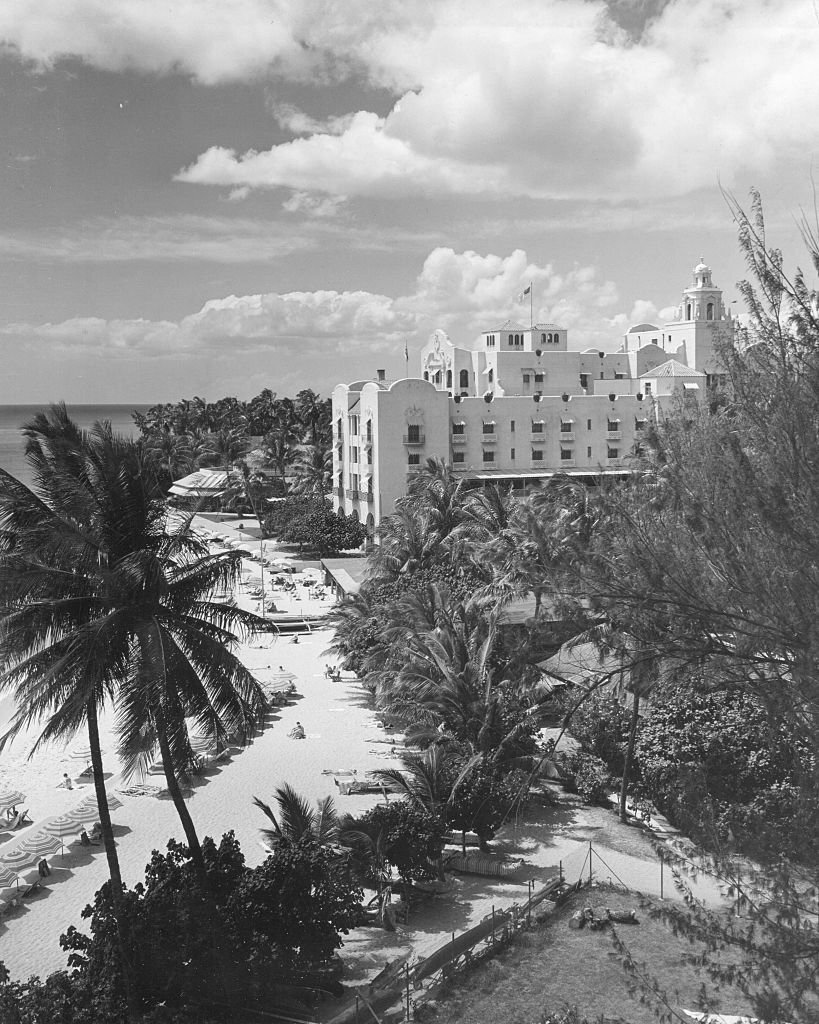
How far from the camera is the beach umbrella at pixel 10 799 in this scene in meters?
23.0

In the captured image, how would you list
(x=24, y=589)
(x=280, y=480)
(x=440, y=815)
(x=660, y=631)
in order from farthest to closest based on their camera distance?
1. (x=280, y=480)
2. (x=440, y=815)
3. (x=24, y=589)
4. (x=660, y=631)

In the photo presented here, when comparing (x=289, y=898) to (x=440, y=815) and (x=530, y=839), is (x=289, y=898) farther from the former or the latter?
(x=530, y=839)

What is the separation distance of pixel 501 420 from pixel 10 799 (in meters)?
38.3

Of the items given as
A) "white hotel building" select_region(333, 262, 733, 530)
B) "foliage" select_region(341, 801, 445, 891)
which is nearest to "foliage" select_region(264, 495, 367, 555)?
"white hotel building" select_region(333, 262, 733, 530)

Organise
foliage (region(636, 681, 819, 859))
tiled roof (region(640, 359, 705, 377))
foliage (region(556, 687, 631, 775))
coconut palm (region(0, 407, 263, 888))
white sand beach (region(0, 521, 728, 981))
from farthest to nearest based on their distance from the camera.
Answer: tiled roof (region(640, 359, 705, 377)), foliage (region(556, 687, 631, 775)), white sand beach (region(0, 521, 728, 981)), foliage (region(636, 681, 819, 859)), coconut palm (region(0, 407, 263, 888))

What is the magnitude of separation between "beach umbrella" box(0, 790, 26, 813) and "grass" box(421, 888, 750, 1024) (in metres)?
13.1

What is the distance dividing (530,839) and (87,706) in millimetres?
11163

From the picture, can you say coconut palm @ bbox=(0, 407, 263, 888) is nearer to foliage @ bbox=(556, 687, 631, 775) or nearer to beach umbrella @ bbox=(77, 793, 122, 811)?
beach umbrella @ bbox=(77, 793, 122, 811)

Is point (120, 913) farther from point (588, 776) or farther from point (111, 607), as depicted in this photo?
point (588, 776)

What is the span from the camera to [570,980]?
15.0m

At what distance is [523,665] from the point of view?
69.5 ft

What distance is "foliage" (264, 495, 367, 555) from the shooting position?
57.7m

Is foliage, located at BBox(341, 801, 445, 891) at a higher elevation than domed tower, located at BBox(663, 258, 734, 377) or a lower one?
lower

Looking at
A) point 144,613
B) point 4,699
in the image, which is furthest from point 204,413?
point 144,613
